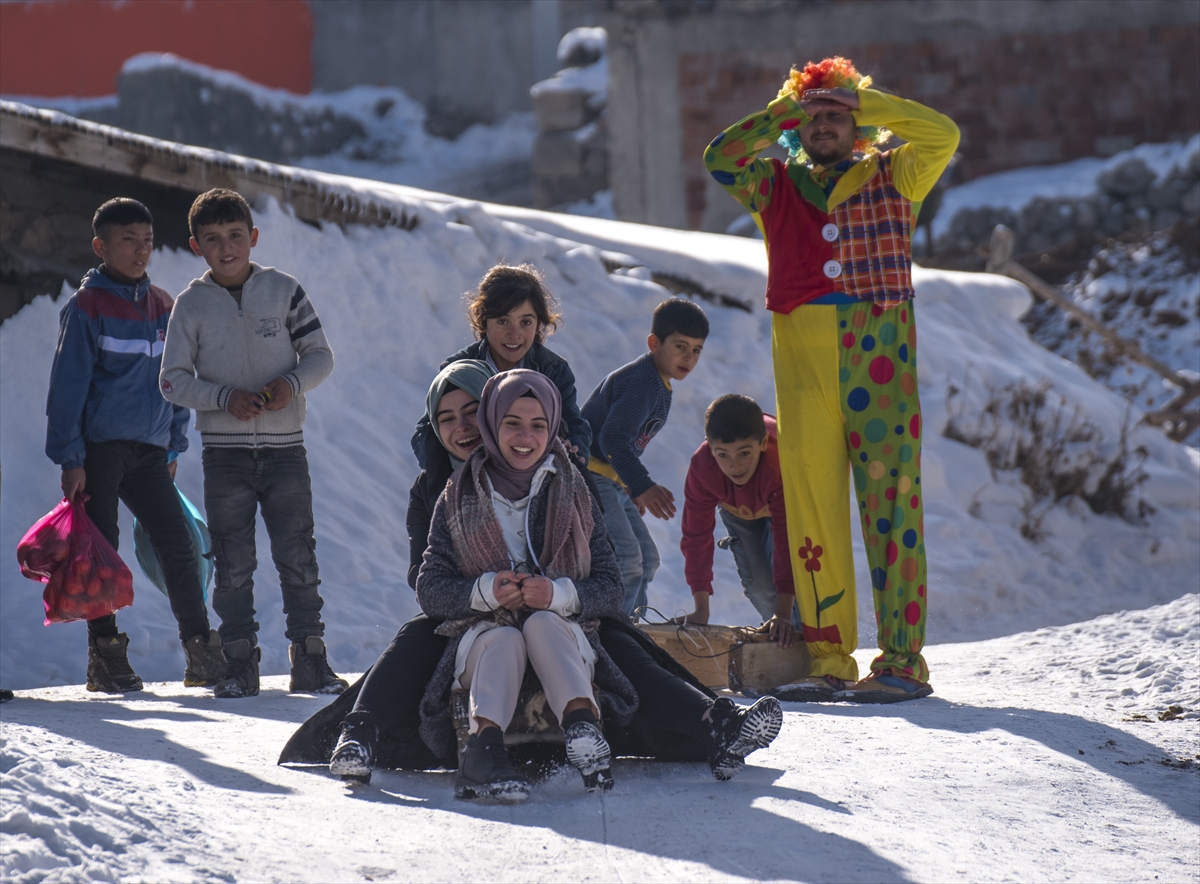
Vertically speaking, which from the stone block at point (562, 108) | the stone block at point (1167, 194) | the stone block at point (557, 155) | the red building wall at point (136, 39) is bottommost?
the stone block at point (1167, 194)

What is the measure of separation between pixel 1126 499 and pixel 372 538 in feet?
15.1

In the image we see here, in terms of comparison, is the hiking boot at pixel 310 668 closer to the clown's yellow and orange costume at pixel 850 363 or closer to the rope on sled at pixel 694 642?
the rope on sled at pixel 694 642

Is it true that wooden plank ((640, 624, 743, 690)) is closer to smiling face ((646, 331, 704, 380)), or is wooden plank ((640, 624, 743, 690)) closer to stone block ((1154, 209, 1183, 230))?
smiling face ((646, 331, 704, 380))

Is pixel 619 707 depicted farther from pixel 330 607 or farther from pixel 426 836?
pixel 330 607

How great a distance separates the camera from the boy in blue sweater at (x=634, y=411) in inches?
190

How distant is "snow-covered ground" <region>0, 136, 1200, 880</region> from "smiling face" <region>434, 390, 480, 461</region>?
855mm

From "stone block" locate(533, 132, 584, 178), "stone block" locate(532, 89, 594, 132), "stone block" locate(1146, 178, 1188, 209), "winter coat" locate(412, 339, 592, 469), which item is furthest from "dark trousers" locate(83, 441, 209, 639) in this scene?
"stone block" locate(532, 89, 594, 132)

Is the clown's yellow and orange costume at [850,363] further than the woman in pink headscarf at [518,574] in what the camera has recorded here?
Yes

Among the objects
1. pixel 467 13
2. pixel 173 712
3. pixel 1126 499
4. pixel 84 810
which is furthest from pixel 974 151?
pixel 84 810

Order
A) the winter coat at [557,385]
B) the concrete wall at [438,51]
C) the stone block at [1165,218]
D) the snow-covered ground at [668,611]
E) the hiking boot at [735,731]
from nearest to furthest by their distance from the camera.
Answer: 1. the snow-covered ground at [668,611]
2. the hiking boot at [735,731]
3. the winter coat at [557,385]
4. the stone block at [1165,218]
5. the concrete wall at [438,51]

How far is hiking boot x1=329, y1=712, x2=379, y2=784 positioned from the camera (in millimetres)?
2990

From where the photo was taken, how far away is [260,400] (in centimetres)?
443

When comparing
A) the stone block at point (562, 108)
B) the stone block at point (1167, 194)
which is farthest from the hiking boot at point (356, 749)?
the stone block at point (562, 108)

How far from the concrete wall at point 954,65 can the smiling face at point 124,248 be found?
554 inches
